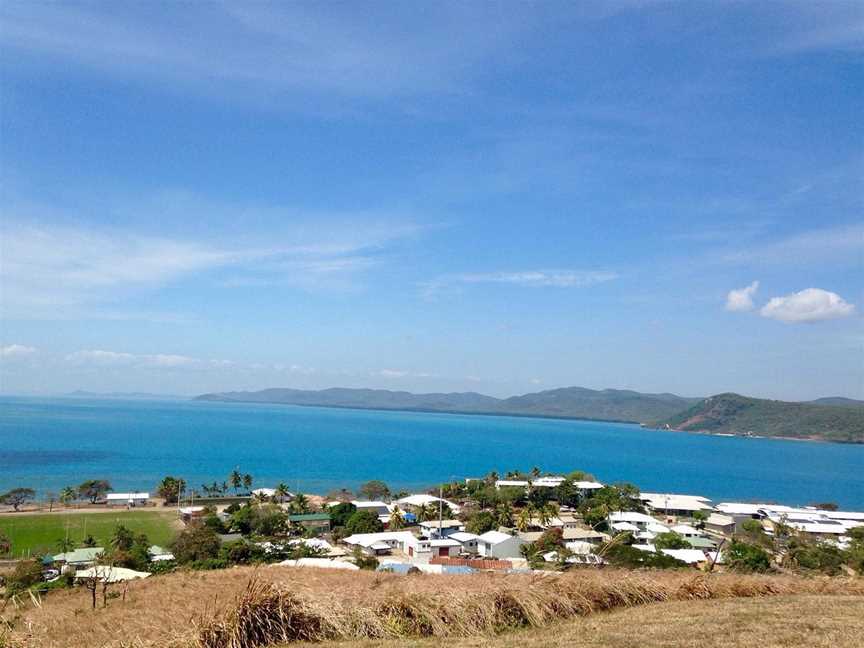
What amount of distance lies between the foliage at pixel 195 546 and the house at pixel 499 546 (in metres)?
12.0

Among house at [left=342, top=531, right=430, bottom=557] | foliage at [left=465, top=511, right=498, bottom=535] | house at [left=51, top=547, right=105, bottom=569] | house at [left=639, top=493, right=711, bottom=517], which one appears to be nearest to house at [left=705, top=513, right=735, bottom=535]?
house at [left=639, top=493, right=711, bottom=517]

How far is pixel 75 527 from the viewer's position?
3519cm

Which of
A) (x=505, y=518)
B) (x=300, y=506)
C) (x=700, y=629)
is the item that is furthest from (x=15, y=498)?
(x=700, y=629)

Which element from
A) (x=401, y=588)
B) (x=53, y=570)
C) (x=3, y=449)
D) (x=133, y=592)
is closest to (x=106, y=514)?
(x=53, y=570)

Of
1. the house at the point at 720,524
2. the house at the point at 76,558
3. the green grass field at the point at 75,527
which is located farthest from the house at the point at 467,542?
the house at the point at 720,524

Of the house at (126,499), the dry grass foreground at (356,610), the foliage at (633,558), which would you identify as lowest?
the house at (126,499)

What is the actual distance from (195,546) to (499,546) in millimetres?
13371

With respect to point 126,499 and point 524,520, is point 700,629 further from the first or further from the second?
point 126,499

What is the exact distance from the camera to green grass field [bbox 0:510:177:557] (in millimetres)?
30734

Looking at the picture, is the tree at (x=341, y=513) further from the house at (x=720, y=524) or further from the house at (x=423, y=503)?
the house at (x=720, y=524)

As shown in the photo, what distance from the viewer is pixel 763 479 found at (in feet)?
263

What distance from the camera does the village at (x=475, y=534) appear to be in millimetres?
20828

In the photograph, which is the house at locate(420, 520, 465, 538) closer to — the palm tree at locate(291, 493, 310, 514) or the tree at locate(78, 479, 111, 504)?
the palm tree at locate(291, 493, 310, 514)

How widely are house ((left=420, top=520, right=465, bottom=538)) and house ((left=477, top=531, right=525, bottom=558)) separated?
351 cm
